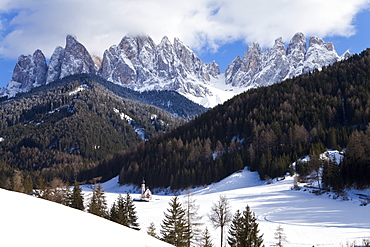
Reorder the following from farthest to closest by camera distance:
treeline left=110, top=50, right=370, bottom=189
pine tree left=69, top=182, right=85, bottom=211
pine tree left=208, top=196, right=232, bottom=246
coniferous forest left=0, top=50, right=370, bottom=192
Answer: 1. treeline left=110, top=50, right=370, bottom=189
2. coniferous forest left=0, top=50, right=370, bottom=192
3. pine tree left=69, top=182, right=85, bottom=211
4. pine tree left=208, top=196, right=232, bottom=246

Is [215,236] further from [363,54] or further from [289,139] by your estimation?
[363,54]

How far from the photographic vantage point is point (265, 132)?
9519 centimetres

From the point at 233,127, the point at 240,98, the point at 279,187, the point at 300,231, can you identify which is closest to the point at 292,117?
the point at 233,127

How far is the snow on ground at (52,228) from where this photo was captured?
5867 mm

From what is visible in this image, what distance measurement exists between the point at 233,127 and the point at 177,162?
27049mm

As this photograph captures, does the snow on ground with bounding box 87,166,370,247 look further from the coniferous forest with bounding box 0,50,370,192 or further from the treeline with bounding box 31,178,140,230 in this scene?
the coniferous forest with bounding box 0,50,370,192

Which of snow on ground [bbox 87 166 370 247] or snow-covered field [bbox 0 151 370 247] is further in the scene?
snow on ground [bbox 87 166 370 247]

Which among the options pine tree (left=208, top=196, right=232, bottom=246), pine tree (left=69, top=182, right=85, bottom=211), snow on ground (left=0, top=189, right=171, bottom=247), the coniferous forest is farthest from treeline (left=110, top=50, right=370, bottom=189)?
snow on ground (left=0, top=189, right=171, bottom=247)

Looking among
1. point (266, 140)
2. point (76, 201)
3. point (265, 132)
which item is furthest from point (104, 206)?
point (265, 132)

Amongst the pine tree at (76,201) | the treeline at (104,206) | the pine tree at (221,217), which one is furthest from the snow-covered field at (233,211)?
the pine tree at (76,201)

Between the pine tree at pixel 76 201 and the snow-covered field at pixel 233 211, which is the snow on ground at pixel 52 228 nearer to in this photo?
the snow-covered field at pixel 233 211

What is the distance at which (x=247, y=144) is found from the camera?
99.8 m

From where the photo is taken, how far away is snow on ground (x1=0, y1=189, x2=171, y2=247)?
5.87 meters

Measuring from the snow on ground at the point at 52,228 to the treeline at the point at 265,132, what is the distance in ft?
239
